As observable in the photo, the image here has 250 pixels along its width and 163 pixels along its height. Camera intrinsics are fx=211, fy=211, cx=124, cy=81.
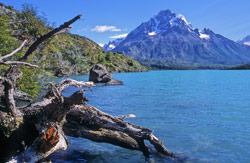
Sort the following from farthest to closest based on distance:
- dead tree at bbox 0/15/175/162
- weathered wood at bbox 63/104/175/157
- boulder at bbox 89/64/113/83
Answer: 1. boulder at bbox 89/64/113/83
2. weathered wood at bbox 63/104/175/157
3. dead tree at bbox 0/15/175/162

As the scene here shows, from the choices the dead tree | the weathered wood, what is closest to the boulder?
the weathered wood

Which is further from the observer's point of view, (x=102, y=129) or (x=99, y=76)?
(x=99, y=76)

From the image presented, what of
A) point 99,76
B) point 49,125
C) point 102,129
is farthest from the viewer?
point 99,76

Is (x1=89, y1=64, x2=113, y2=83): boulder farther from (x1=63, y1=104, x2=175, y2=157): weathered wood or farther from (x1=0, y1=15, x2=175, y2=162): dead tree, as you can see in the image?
(x1=0, y1=15, x2=175, y2=162): dead tree

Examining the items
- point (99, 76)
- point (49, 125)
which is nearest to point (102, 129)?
point (49, 125)

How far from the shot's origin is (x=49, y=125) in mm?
7219

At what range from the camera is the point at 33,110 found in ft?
28.5

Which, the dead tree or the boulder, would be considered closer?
the dead tree

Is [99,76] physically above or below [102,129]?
above

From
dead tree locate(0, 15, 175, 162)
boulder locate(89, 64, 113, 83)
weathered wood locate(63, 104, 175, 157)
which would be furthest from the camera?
boulder locate(89, 64, 113, 83)

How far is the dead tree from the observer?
7.29 metres

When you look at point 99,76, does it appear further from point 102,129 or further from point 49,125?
point 49,125

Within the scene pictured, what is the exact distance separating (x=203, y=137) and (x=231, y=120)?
6.77 m

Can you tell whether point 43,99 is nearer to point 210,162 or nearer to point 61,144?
point 61,144
